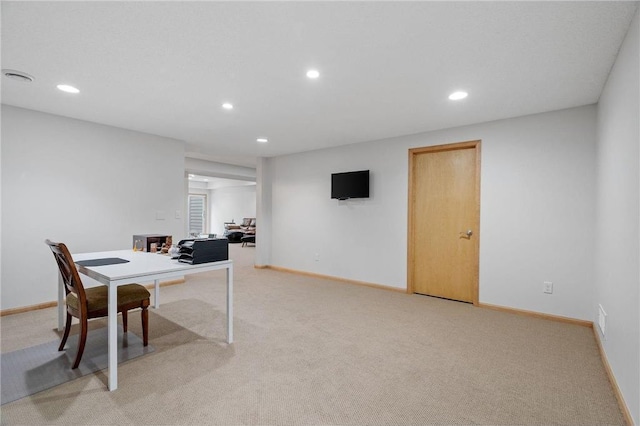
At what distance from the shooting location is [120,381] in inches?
83.4

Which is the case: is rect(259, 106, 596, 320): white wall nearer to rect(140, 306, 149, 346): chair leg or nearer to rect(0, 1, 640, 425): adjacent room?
rect(0, 1, 640, 425): adjacent room

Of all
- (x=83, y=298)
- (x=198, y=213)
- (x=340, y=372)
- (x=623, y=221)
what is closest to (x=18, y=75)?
(x=83, y=298)

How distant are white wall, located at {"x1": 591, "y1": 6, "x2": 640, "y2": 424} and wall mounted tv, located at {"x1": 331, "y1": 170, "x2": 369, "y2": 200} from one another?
9.39 feet

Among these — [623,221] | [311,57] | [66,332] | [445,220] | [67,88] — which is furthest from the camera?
[445,220]

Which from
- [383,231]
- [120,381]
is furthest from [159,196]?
[383,231]

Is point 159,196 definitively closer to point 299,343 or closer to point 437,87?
point 299,343

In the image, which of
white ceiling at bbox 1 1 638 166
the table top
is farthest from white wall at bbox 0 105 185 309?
the table top

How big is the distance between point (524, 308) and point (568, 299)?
443 mm

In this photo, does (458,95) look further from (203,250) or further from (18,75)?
(18,75)

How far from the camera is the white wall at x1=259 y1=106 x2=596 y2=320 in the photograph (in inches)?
131

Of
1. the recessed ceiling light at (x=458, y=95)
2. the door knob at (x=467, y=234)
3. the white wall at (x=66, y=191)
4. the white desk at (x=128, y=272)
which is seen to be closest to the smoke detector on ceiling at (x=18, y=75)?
the white wall at (x=66, y=191)

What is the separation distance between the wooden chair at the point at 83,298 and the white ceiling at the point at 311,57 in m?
1.47

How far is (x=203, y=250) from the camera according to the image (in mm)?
2551

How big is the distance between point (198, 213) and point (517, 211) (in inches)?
552
